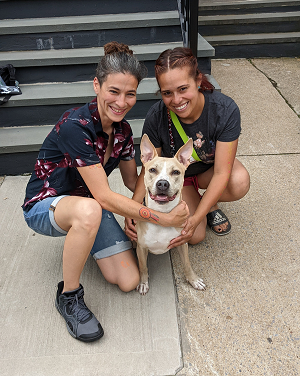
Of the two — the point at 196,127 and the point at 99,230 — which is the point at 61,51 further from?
the point at 99,230

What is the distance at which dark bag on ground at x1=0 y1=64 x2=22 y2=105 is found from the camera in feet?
13.7

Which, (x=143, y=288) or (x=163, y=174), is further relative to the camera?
(x=143, y=288)

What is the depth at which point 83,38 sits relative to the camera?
4672 mm

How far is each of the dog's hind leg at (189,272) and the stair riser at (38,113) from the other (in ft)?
7.47

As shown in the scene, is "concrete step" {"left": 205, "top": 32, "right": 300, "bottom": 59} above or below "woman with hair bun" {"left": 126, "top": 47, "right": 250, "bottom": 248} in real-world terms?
below

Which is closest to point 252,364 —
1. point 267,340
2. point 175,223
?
point 267,340

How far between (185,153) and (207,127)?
1.40 feet

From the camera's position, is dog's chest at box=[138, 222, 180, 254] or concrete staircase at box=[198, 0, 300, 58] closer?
dog's chest at box=[138, 222, 180, 254]

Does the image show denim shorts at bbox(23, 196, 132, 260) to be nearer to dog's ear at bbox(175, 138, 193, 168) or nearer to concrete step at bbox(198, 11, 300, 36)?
dog's ear at bbox(175, 138, 193, 168)

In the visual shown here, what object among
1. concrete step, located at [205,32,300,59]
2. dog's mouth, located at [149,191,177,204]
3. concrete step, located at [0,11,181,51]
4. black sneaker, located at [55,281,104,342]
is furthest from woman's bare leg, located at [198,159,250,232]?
concrete step, located at [205,32,300,59]

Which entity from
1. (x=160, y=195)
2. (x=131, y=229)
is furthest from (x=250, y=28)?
(x=160, y=195)

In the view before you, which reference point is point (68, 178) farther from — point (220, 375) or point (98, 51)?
point (98, 51)

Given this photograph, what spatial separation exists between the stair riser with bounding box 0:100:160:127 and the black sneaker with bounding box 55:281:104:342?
102 inches

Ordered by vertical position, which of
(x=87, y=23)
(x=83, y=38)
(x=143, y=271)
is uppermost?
(x=87, y=23)
